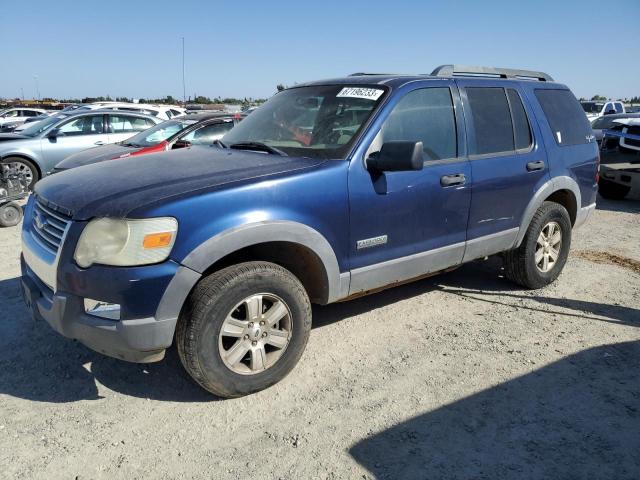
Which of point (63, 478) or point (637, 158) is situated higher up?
point (637, 158)

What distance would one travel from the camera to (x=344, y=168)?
3.26 meters

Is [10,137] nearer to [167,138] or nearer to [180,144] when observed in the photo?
[167,138]

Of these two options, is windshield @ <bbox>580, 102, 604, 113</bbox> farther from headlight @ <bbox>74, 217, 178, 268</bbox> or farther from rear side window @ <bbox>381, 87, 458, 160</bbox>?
headlight @ <bbox>74, 217, 178, 268</bbox>

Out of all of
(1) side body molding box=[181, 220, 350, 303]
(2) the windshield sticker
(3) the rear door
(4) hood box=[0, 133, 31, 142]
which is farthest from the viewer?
(4) hood box=[0, 133, 31, 142]

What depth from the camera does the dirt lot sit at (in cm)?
255

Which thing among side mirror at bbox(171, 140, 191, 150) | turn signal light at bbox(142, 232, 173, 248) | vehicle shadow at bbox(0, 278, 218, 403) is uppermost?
side mirror at bbox(171, 140, 191, 150)

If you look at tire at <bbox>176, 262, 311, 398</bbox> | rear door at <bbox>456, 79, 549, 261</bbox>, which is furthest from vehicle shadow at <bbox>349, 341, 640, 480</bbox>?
rear door at <bbox>456, 79, 549, 261</bbox>

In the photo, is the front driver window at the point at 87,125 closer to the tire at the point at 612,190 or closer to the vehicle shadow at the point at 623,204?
the vehicle shadow at the point at 623,204

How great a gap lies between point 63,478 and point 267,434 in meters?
0.98

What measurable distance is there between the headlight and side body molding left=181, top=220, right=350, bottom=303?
0.15m

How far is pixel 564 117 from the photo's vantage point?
4918 mm

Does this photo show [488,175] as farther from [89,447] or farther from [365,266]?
[89,447]

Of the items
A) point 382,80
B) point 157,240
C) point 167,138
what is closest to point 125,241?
point 157,240

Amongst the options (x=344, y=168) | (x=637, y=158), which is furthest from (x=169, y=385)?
(x=637, y=158)
